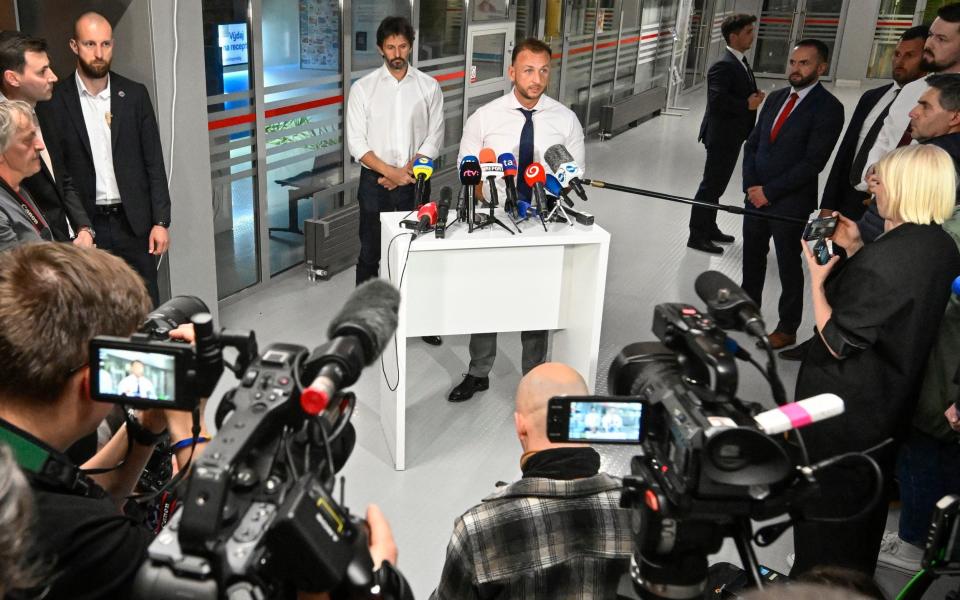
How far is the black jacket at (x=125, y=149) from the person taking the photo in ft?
11.6

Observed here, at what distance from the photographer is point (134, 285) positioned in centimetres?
141

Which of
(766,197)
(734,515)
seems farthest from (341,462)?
(766,197)

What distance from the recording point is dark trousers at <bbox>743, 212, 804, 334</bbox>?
450 cm

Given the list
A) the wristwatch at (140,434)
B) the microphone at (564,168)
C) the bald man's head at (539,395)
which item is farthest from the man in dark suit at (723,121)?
the wristwatch at (140,434)

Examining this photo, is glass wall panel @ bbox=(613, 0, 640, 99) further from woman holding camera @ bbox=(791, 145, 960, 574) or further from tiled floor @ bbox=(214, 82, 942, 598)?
woman holding camera @ bbox=(791, 145, 960, 574)

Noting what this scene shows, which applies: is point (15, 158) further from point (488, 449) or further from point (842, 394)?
point (842, 394)

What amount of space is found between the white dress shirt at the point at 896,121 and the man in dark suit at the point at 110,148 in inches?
135

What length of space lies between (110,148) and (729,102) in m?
4.34

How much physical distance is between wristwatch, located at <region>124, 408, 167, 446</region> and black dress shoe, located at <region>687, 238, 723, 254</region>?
515 centimetres

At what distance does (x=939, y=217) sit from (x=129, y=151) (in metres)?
3.28

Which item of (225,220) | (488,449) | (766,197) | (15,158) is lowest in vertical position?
(488,449)

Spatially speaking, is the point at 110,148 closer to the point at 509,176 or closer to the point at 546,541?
the point at 509,176

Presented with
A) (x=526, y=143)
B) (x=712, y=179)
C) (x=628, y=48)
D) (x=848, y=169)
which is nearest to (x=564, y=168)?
(x=526, y=143)

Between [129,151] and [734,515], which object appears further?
[129,151]
